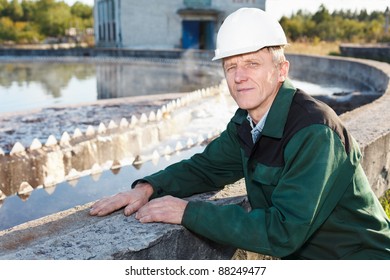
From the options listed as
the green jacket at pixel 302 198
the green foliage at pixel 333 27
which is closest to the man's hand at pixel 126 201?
the green jacket at pixel 302 198

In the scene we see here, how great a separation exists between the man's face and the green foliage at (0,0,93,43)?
1836 inches

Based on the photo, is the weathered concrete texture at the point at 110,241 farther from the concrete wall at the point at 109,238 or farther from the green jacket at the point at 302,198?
the green jacket at the point at 302,198

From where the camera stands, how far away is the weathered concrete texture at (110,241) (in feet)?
6.08

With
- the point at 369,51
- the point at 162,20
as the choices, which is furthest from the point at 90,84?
the point at 162,20

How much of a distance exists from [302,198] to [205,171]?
2.87 ft

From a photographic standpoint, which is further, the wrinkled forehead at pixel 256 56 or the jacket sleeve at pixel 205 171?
the jacket sleeve at pixel 205 171

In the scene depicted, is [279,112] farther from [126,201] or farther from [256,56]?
[126,201]

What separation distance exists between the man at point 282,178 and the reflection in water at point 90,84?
987 cm

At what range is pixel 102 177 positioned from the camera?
571 centimetres

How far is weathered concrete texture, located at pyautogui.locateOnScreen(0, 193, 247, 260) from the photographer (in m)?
1.85

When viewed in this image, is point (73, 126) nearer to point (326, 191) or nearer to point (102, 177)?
point (102, 177)

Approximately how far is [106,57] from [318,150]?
29677 mm

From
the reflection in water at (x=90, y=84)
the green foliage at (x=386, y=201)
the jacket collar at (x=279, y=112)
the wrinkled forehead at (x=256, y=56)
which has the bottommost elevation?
the reflection in water at (x=90, y=84)

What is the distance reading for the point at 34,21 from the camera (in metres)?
50.8
